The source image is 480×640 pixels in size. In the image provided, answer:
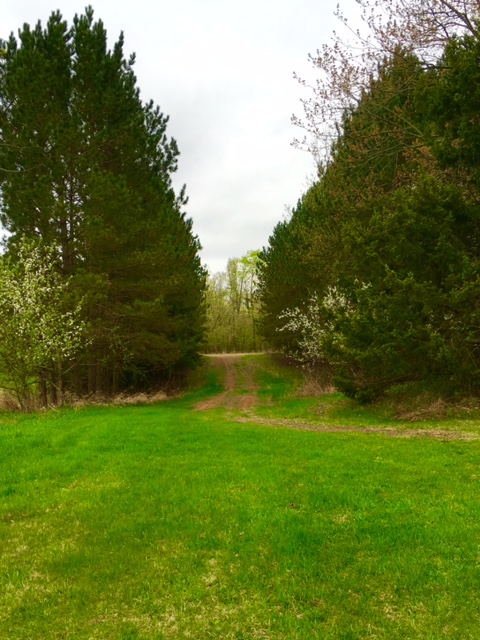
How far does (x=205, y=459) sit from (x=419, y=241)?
10.4 m

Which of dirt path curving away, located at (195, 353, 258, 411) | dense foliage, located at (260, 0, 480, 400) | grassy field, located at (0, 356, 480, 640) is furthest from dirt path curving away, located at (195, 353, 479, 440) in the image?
dense foliage, located at (260, 0, 480, 400)

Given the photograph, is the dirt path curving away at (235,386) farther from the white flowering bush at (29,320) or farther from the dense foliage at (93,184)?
the white flowering bush at (29,320)

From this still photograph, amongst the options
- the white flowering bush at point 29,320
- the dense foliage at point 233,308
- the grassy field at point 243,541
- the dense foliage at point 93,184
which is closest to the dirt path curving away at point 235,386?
the dense foliage at point 93,184

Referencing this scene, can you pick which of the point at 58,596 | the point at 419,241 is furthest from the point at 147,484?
the point at 419,241

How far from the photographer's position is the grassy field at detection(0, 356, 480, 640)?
11.9ft

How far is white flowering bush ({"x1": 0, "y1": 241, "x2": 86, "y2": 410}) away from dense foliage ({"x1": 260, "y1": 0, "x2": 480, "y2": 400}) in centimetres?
1130

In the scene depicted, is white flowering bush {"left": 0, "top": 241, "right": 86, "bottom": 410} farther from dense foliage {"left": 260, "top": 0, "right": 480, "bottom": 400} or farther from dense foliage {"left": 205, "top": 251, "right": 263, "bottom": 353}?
dense foliage {"left": 205, "top": 251, "right": 263, "bottom": 353}

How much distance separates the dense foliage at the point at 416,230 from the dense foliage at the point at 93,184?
1017 cm

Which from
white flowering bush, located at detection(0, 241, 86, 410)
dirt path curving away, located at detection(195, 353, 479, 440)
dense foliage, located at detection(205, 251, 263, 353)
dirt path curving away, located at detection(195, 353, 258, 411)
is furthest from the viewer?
dense foliage, located at detection(205, 251, 263, 353)

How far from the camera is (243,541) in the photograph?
4996mm

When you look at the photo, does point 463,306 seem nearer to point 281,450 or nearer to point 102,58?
point 281,450

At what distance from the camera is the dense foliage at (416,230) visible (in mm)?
12836

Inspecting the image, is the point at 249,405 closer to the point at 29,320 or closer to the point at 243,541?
the point at 29,320

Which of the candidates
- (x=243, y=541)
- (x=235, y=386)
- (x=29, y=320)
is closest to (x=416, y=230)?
(x=243, y=541)
